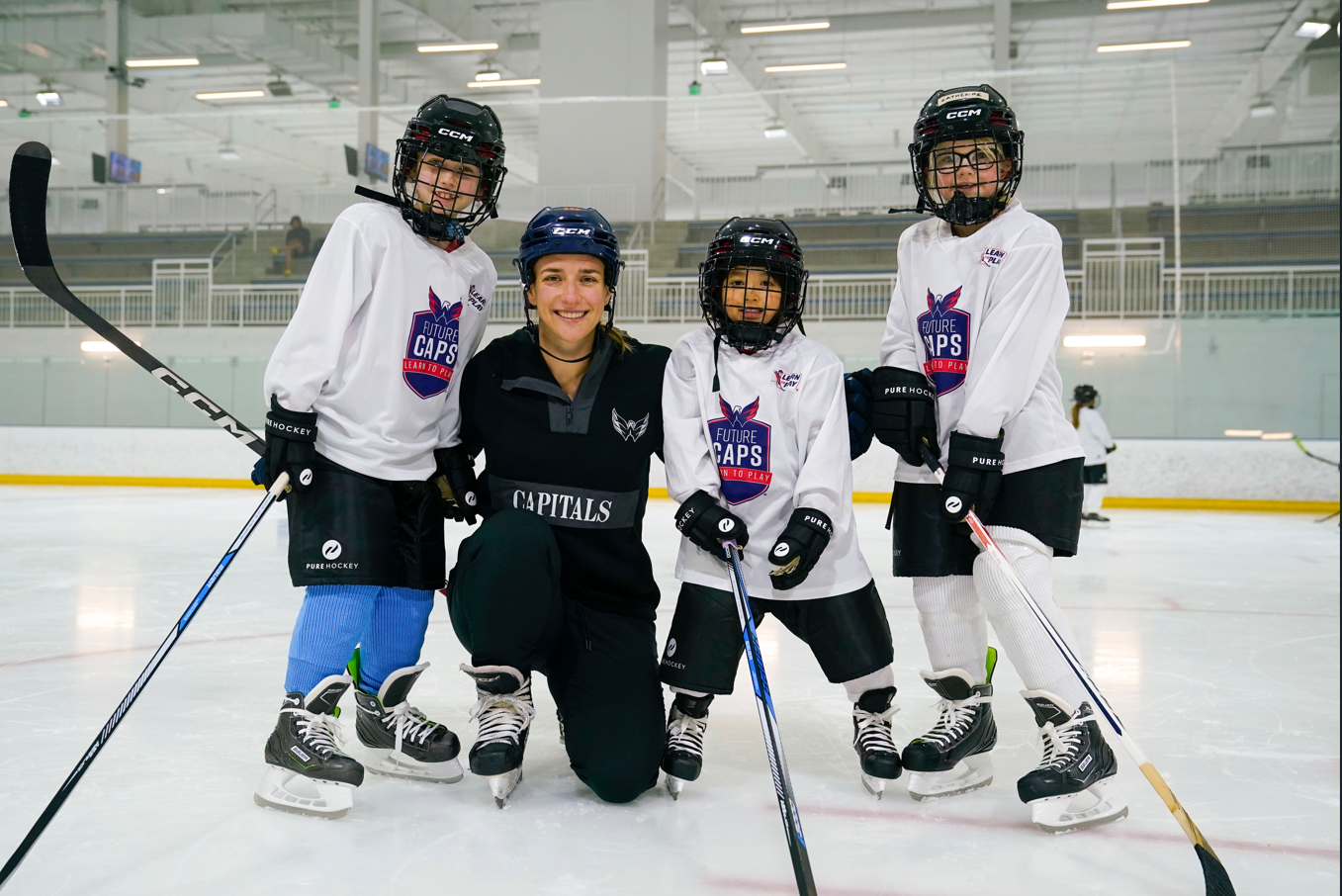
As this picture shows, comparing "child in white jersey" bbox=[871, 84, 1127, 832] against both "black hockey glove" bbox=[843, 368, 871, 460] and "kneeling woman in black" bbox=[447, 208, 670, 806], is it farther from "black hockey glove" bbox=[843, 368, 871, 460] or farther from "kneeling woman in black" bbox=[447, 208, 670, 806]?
"kneeling woman in black" bbox=[447, 208, 670, 806]

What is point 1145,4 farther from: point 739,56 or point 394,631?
point 394,631

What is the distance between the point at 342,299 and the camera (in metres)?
1.57

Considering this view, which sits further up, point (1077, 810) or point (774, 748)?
point (774, 748)

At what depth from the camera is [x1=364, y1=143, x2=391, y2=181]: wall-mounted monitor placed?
33.4 ft

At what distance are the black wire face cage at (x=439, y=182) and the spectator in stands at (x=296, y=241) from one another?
856 centimetres

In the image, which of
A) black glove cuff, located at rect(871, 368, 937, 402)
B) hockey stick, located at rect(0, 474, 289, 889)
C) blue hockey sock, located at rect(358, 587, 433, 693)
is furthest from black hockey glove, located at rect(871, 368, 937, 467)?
hockey stick, located at rect(0, 474, 289, 889)

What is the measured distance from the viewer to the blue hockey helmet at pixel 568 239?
1.64 meters

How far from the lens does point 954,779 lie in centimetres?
164

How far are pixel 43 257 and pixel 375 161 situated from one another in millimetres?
9092

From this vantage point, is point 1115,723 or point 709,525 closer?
point 1115,723

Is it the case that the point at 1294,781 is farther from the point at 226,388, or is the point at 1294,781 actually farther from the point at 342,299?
the point at 226,388

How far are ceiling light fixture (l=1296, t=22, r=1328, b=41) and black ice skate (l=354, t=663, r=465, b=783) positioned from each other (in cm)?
1131

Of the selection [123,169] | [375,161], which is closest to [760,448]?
[375,161]

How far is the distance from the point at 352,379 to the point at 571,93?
29.2 ft
